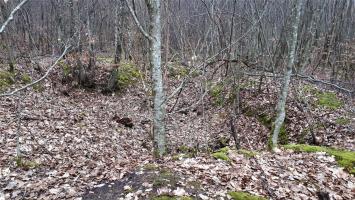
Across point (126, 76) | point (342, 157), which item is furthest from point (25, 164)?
point (126, 76)

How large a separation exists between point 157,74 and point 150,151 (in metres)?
3.39

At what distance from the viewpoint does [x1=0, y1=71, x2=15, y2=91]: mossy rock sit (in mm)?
11078

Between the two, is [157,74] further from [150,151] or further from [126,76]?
[126,76]

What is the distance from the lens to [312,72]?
52.2ft

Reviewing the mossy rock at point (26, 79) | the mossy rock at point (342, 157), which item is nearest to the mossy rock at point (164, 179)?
the mossy rock at point (342, 157)

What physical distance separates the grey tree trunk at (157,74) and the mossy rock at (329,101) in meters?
7.42

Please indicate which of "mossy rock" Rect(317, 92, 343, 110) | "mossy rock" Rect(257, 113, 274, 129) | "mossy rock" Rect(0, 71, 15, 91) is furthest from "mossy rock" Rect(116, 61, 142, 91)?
"mossy rock" Rect(317, 92, 343, 110)

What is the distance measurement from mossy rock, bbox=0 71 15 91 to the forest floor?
92 cm

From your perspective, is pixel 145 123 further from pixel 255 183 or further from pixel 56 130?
pixel 255 183

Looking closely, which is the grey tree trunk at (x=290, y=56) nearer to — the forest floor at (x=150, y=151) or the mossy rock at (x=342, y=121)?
the forest floor at (x=150, y=151)

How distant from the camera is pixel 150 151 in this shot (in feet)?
28.9

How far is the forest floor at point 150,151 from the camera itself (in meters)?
4.59

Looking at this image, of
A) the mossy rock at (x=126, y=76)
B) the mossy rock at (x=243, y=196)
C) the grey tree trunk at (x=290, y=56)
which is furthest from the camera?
the mossy rock at (x=126, y=76)

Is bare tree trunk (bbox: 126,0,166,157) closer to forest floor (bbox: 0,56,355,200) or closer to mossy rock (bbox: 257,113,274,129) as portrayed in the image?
forest floor (bbox: 0,56,355,200)
